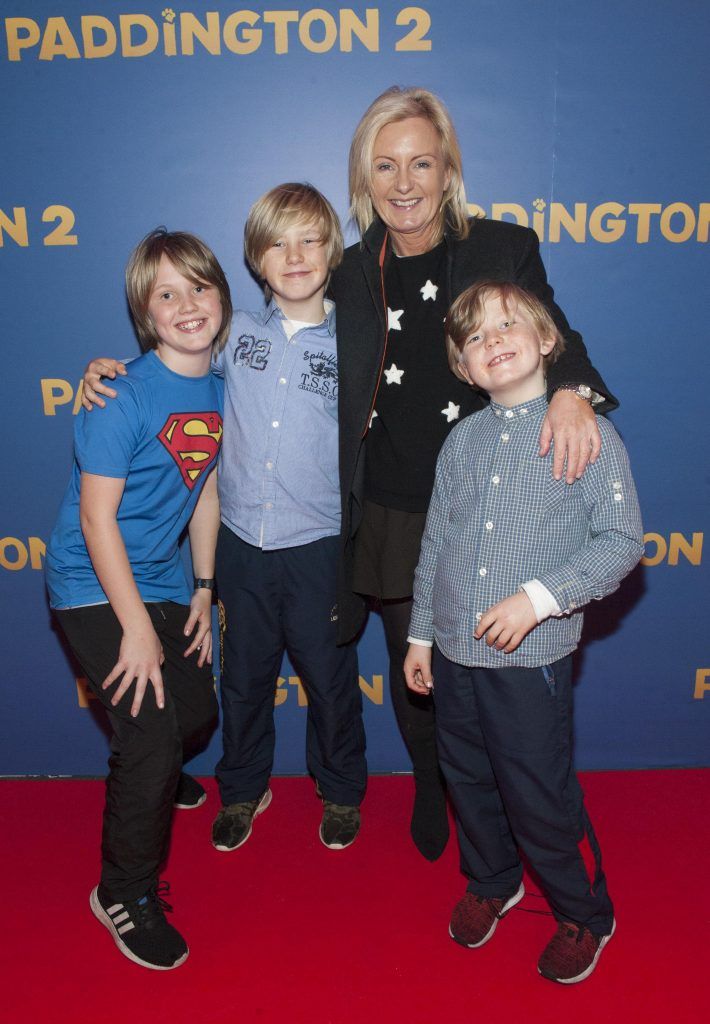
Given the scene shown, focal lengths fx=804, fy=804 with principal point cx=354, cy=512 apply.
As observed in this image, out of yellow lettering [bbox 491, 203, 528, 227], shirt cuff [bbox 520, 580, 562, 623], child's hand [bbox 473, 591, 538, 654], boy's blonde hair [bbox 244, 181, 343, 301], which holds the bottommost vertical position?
child's hand [bbox 473, 591, 538, 654]

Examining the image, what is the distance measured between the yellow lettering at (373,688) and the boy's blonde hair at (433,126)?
A: 1.37 meters

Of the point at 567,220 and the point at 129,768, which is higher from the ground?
the point at 567,220

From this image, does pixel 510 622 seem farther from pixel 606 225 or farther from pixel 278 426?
pixel 606 225

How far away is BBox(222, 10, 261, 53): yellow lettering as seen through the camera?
6.95ft

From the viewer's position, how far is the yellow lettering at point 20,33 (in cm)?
213

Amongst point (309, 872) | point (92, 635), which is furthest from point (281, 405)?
point (309, 872)

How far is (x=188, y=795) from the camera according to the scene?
2.46 meters

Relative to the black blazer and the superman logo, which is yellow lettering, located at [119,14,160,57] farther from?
the superman logo

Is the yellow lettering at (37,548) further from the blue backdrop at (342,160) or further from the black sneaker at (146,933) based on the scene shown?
the black sneaker at (146,933)

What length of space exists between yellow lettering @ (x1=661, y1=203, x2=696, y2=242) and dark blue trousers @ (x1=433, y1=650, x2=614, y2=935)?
128 centimetres

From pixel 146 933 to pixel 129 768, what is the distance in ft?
1.29

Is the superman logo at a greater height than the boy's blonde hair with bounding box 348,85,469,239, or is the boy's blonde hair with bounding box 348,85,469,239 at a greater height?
the boy's blonde hair with bounding box 348,85,469,239

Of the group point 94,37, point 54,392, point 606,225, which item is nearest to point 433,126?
point 606,225

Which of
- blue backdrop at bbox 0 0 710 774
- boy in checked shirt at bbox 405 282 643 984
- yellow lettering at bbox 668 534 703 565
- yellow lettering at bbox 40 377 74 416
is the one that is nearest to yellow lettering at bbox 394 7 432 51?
blue backdrop at bbox 0 0 710 774
